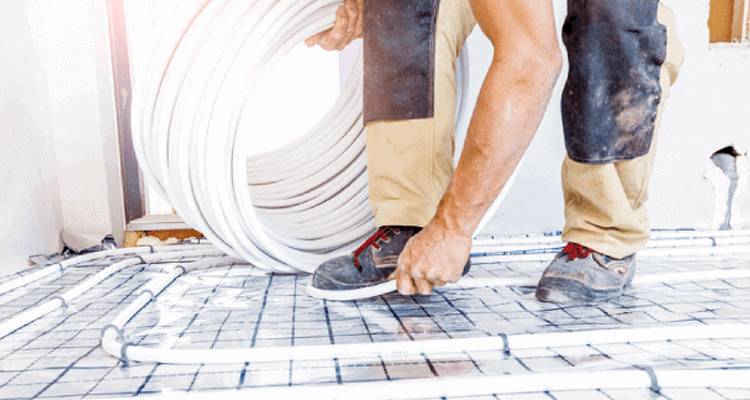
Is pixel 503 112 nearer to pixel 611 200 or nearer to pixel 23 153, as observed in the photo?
pixel 611 200

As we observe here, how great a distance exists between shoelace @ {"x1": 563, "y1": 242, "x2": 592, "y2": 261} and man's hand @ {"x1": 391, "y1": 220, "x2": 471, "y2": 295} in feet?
1.36

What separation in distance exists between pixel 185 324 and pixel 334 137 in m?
0.92

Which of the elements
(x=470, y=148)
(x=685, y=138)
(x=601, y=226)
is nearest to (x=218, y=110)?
(x=470, y=148)

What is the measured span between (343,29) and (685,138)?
1442 millimetres

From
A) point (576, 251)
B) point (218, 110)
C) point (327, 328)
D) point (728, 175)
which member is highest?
point (218, 110)

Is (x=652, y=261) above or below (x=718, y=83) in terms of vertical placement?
below

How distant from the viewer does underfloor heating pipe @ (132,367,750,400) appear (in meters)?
0.85

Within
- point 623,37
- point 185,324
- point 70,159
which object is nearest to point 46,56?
point 70,159

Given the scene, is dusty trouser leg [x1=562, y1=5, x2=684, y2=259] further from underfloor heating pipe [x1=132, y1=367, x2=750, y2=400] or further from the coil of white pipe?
underfloor heating pipe [x1=132, y1=367, x2=750, y2=400]

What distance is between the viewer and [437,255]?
1.06 metres

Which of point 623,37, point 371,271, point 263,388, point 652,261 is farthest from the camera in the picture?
point 652,261

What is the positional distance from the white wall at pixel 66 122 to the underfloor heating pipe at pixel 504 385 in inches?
58.0

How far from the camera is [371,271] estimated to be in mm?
1393

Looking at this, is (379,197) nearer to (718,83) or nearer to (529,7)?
(529,7)
